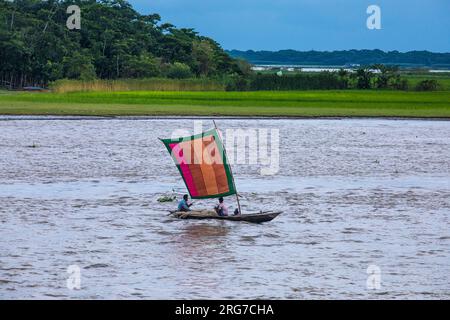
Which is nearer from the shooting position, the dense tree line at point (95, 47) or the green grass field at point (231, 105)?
the green grass field at point (231, 105)

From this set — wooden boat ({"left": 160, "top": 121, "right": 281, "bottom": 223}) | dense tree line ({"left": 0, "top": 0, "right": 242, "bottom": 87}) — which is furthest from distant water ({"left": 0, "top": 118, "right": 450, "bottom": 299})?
dense tree line ({"left": 0, "top": 0, "right": 242, "bottom": 87})

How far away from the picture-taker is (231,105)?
224 feet

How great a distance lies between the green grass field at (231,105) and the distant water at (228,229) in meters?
21.4

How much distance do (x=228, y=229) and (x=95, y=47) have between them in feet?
287

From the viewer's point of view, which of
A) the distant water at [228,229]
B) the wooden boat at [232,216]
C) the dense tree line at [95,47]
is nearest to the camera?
the distant water at [228,229]

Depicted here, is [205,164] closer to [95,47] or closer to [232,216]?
[232,216]

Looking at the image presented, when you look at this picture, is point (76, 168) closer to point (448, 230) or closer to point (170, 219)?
point (170, 219)

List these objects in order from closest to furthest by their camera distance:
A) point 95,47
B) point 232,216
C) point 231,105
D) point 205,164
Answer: point 232,216
point 205,164
point 231,105
point 95,47

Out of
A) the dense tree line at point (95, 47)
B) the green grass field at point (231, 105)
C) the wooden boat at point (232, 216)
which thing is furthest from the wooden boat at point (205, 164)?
the dense tree line at point (95, 47)

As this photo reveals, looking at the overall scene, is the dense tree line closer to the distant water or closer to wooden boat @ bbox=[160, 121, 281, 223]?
the distant water

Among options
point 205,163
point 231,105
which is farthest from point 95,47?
point 205,163

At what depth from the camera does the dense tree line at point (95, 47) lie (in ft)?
317

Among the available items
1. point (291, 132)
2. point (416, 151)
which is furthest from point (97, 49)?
point (416, 151)

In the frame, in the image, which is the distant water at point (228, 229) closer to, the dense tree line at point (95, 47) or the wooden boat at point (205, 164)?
the wooden boat at point (205, 164)
